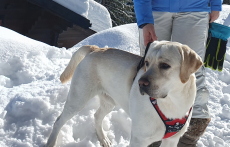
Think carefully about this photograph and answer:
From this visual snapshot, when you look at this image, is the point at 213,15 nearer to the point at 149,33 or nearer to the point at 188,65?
the point at 149,33

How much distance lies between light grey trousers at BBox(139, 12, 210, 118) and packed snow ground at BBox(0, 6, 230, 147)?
90 cm

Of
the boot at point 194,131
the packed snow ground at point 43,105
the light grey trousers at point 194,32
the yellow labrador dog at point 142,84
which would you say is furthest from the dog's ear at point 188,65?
the packed snow ground at point 43,105

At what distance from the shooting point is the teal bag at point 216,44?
3301 millimetres

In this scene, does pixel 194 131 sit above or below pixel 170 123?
below

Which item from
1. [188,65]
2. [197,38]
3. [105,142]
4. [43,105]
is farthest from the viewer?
[43,105]

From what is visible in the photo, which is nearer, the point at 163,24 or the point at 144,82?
the point at 144,82

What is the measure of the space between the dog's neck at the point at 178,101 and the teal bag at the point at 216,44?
3.97 feet

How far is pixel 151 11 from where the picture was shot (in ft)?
9.48

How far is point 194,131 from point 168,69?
54.2 inches

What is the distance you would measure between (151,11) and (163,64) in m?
0.94

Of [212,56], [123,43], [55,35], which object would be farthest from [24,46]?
[55,35]

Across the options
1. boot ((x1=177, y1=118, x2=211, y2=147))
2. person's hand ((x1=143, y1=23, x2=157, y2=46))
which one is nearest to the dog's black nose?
person's hand ((x1=143, y1=23, x2=157, y2=46))

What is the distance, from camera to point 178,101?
235 centimetres

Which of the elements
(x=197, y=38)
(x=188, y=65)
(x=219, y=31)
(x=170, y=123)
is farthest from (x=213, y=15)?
(x=170, y=123)
